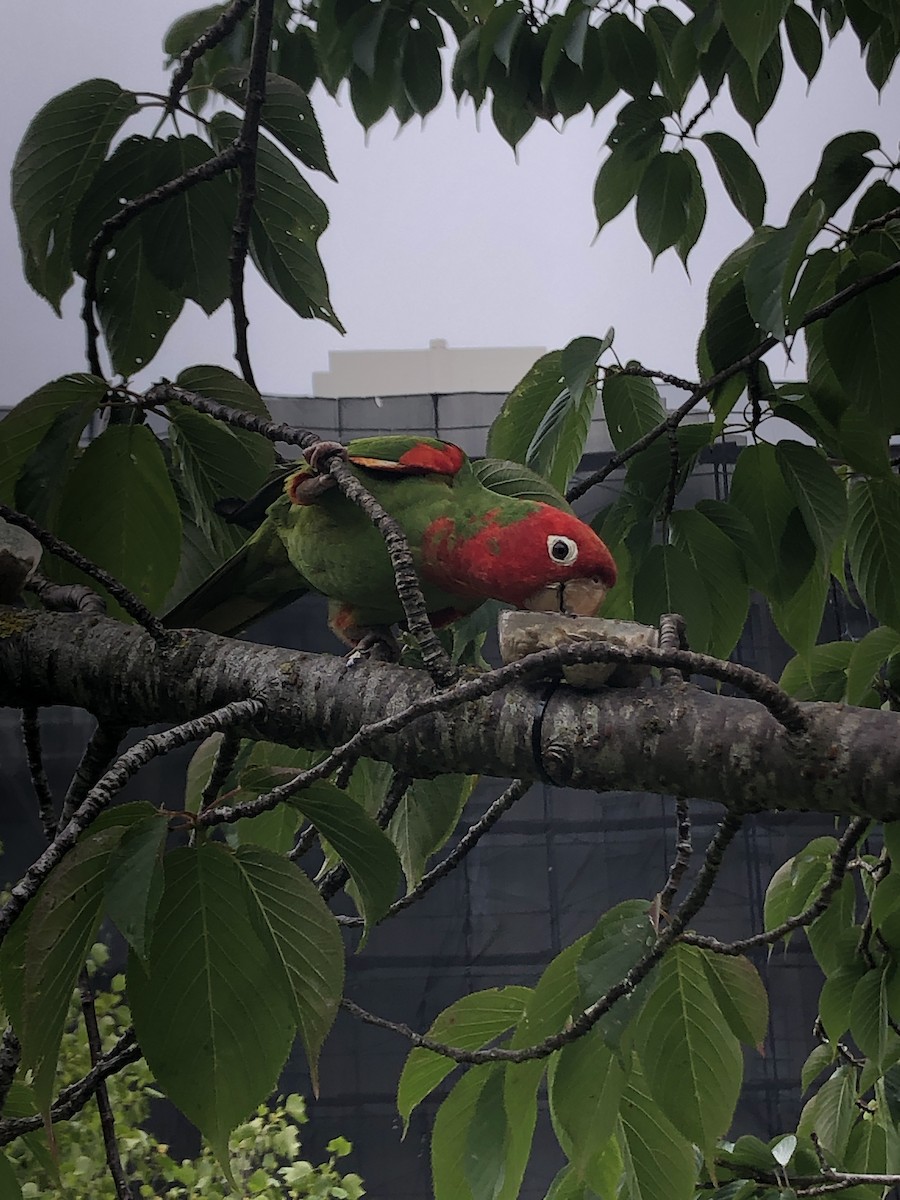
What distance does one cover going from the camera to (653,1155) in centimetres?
52

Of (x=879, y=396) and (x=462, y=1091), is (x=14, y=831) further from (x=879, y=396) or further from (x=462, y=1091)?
(x=879, y=396)

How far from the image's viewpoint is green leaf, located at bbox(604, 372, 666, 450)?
0.65 meters

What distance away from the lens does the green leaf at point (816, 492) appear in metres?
0.50

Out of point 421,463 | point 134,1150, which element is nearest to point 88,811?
point 421,463

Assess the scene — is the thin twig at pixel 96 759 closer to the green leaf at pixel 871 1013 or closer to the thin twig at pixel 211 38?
the thin twig at pixel 211 38

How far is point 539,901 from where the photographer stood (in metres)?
2.37

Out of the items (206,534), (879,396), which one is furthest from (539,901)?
(879,396)

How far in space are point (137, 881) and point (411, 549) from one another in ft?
1.21

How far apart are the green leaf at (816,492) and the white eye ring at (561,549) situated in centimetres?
12

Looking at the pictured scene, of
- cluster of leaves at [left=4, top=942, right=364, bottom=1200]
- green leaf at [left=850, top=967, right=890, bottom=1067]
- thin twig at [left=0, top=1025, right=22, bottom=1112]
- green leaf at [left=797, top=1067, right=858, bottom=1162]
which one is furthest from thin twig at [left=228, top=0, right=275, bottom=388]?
cluster of leaves at [left=4, top=942, right=364, bottom=1200]

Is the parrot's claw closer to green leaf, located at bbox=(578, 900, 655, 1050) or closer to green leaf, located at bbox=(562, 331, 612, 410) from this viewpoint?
green leaf, located at bbox=(562, 331, 612, 410)

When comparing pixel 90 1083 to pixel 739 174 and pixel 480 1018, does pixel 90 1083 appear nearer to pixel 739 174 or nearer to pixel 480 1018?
pixel 480 1018

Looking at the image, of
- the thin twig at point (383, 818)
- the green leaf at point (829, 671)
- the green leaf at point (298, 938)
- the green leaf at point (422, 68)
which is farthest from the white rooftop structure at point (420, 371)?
Result: the green leaf at point (298, 938)

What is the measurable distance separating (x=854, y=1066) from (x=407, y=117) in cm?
89
